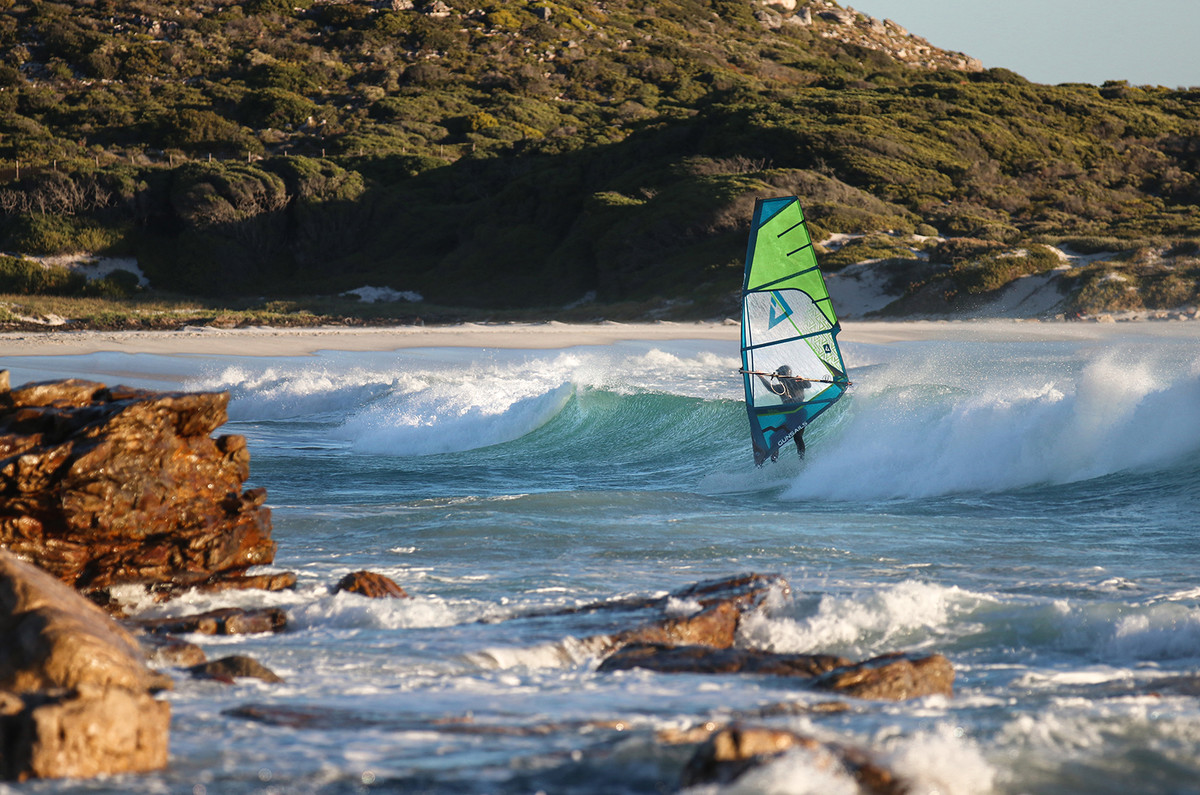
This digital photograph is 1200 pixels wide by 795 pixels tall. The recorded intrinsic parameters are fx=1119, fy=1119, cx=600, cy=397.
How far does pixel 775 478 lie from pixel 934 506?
8.55 feet

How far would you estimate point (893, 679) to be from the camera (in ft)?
14.9

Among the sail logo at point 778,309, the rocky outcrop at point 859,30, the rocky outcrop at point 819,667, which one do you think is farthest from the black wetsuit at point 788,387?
the rocky outcrop at point 859,30

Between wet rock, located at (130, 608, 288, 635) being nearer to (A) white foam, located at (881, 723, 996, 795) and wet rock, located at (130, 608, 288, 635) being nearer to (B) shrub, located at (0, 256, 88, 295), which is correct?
(A) white foam, located at (881, 723, 996, 795)

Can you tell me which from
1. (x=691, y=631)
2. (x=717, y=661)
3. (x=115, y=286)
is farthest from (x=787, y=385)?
(x=115, y=286)

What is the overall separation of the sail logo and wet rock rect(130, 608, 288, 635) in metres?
6.86

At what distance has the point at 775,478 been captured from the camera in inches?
537

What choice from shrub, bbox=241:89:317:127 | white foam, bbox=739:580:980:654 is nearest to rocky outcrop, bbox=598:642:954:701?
white foam, bbox=739:580:980:654

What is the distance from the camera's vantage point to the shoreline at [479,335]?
24.2 metres

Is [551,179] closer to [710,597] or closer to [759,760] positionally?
[710,597]

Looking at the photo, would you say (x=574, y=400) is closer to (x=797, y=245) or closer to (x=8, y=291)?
(x=797, y=245)

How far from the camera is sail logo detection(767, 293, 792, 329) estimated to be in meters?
11.7

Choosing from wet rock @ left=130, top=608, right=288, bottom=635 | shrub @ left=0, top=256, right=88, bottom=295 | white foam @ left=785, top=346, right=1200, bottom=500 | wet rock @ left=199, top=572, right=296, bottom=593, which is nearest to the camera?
wet rock @ left=130, top=608, right=288, bottom=635

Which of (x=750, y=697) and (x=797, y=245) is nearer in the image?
(x=750, y=697)

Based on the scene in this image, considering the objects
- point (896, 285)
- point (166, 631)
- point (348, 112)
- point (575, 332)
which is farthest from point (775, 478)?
point (348, 112)
